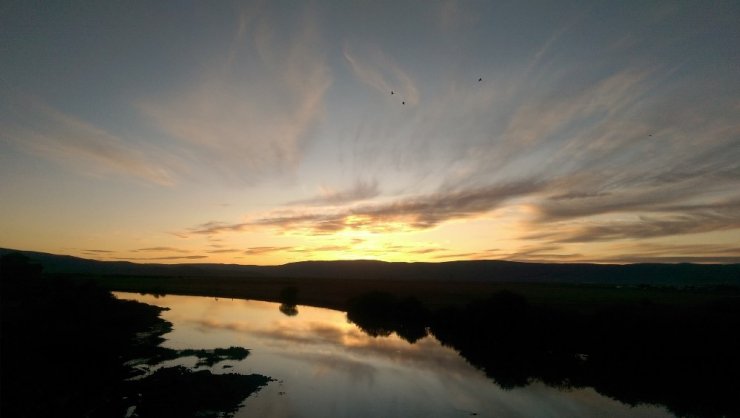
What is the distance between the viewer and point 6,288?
54281 millimetres

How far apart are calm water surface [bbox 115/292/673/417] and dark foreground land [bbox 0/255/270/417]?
94.1 inches

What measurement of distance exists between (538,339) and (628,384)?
13.0 meters

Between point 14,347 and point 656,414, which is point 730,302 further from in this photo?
point 14,347

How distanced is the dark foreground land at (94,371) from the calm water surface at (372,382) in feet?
7.84

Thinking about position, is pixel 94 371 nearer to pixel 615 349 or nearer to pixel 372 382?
pixel 372 382

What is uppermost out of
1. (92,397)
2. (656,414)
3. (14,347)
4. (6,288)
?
(6,288)

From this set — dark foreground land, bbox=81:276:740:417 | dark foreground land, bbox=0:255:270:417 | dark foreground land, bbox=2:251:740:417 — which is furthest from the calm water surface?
dark foreground land, bbox=0:255:270:417

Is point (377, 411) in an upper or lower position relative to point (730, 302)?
lower

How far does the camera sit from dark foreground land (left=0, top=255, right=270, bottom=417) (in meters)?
21.0

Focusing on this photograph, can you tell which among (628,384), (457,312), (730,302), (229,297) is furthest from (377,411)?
(229,297)

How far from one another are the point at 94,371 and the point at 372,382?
1945 cm

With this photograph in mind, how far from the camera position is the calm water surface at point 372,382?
23344 millimetres

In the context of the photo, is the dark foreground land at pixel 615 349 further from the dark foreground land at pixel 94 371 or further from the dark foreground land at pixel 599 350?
the dark foreground land at pixel 94 371

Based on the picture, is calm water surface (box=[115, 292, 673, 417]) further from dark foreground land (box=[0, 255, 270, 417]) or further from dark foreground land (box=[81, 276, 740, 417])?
dark foreground land (box=[0, 255, 270, 417])
